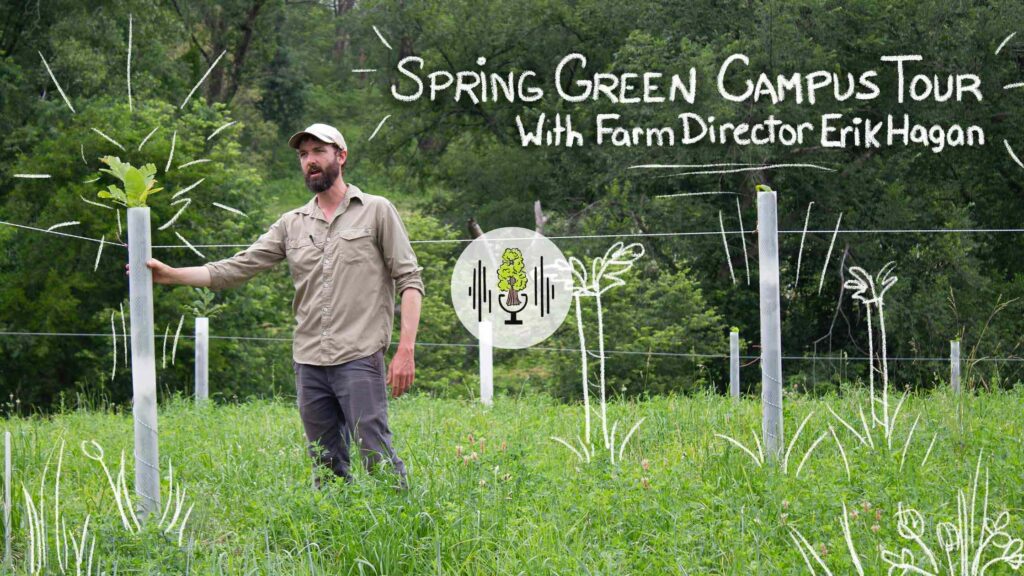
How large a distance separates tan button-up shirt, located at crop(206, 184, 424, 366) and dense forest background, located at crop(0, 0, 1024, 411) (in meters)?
15.7

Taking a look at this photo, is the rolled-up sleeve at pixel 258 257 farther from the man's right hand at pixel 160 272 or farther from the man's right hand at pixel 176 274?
the man's right hand at pixel 160 272

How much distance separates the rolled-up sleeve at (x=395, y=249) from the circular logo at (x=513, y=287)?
55.5 feet

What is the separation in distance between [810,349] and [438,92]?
12.8 metres

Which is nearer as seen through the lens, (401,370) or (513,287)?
(401,370)

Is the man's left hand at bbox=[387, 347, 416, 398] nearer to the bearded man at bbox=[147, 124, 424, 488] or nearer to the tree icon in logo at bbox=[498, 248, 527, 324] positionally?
the bearded man at bbox=[147, 124, 424, 488]

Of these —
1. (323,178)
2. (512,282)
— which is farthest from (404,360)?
(512,282)

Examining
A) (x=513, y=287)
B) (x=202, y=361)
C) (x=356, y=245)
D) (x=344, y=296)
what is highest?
(x=513, y=287)

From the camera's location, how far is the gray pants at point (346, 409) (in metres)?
5.20

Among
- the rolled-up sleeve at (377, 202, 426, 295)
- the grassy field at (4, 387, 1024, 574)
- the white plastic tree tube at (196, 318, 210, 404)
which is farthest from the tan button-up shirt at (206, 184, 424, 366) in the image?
the white plastic tree tube at (196, 318, 210, 404)

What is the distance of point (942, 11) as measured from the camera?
25.8 m

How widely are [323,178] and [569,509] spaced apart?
1679 mm

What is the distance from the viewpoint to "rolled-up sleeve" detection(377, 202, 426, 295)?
5289 millimetres

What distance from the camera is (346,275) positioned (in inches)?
207

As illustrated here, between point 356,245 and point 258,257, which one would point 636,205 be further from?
point 356,245
